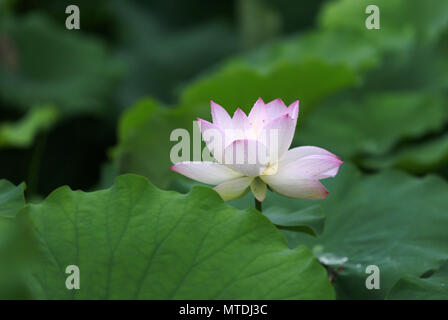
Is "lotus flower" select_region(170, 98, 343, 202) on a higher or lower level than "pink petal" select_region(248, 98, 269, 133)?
lower

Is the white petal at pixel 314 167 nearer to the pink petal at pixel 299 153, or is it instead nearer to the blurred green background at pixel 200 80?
the pink petal at pixel 299 153

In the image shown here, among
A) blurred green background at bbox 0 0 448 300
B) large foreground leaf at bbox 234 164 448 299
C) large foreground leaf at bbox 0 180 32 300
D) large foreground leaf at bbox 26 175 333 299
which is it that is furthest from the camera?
blurred green background at bbox 0 0 448 300

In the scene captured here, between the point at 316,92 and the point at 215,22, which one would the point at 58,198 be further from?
the point at 215,22

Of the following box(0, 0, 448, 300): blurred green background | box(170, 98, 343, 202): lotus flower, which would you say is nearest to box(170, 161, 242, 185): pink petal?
box(170, 98, 343, 202): lotus flower

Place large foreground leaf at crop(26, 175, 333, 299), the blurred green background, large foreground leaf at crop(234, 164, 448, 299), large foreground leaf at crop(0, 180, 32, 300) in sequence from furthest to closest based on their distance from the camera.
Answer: the blurred green background < large foreground leaf at crop(234, 164, 448, 299) < large foreground leaf at crop(26, 175, 333, 299) < large foreground leaf at crop(0, 180, 32, 300)

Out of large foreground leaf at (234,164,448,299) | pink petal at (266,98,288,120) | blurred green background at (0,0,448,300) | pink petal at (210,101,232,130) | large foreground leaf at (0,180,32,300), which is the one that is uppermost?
blurred green background at (0,0,448,300)

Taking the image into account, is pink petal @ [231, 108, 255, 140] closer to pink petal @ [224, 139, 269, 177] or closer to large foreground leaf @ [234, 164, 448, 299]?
pink petal @ [224, 139, 269, 177]

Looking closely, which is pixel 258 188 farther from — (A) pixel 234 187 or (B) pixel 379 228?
(B) pixel 379 228
